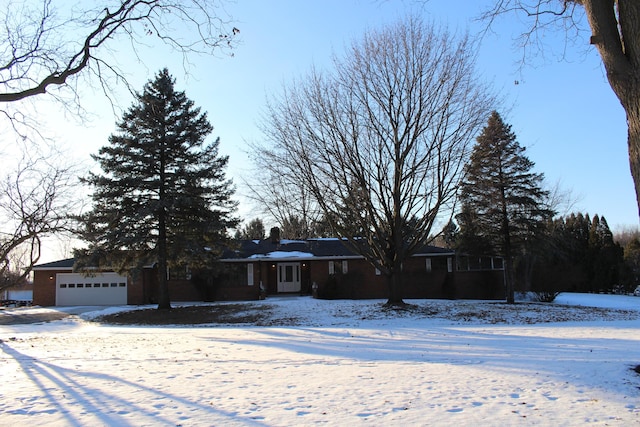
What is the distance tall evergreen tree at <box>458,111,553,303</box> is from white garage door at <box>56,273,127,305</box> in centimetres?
2138

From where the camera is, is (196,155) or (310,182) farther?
(196,155)

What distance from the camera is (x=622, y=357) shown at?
8.77m

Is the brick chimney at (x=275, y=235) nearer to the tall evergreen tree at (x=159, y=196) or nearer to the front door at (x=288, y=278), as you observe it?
the front door at (x=288, y=278)

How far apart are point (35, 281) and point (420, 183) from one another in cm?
2449

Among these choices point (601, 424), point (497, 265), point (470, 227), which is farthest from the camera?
point (497, 265)

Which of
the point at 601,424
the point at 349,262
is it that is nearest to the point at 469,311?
the point at 349,262

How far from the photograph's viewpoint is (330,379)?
295 inches

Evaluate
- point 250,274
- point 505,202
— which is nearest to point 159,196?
point 250,274

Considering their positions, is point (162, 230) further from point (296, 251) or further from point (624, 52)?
point (624, 52)

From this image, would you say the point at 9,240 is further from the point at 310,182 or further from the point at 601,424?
the point at 601,424

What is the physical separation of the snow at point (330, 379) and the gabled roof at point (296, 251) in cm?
1540

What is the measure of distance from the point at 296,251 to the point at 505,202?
42.5 ft

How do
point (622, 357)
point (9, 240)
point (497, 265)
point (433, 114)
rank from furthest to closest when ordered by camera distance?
1. point (497, 265)
2. point (433, 114)
3. point (9, 240)
4. point (622, 357)

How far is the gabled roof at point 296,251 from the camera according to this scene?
→ 30.0 m
